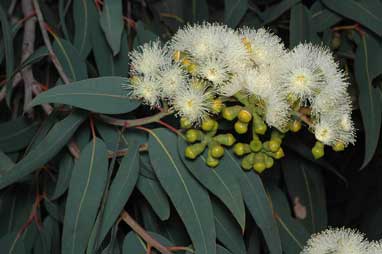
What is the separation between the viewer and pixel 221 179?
4.17ft

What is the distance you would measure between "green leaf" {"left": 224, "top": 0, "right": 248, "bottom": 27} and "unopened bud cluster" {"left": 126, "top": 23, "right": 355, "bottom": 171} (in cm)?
52

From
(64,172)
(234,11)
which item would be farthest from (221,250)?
(234,11)

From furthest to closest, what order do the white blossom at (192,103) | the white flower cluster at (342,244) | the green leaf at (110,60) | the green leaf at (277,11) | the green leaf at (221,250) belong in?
the green leaf at (277,11)
the green leaf at (110,60)
the green leaf at (221,250)
the white flower cluster at (342,244)
the white blossom at (192,103)

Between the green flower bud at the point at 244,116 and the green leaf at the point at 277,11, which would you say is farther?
the green leaf at the point at 277,11

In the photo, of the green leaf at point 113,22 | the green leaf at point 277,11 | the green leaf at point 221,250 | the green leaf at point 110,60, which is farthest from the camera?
the green leaf at point 277,11

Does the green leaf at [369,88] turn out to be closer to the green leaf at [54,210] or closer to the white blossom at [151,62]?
the white blossom at [151,62]

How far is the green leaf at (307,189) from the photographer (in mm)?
1762

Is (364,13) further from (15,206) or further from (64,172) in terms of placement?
(15,206)

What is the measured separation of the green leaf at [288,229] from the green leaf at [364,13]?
1.63ft

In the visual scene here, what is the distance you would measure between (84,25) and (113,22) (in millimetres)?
177

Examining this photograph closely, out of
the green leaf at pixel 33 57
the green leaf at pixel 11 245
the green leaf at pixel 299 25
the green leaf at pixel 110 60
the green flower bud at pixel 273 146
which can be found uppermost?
the green leaf at pixel 299 25

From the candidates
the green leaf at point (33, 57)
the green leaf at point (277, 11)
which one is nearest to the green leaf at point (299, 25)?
the green leaf at point (277, 11)

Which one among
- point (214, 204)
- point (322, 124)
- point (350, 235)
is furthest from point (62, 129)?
point (350, 235)

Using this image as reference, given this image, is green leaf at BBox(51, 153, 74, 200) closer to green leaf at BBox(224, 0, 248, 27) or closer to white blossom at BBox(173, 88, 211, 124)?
white blossom at BBox(173, 88, 211, 124)
